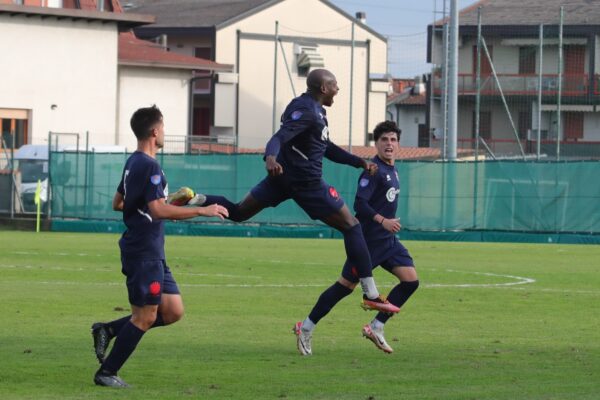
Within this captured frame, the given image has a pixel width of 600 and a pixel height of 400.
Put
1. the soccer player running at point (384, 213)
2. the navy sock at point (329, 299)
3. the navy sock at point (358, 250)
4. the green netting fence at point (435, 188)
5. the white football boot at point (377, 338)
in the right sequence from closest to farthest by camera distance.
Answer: the navy sock at point (358, 250) → the white football boot at point (377, 338) → the navy sock at point (329, 299) → the soccer player running at point (384, 213) → the green netting fence at point (435, 188)

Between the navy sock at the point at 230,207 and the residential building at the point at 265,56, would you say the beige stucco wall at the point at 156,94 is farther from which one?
the navy sock at the point at 230,207

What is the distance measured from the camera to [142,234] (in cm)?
985

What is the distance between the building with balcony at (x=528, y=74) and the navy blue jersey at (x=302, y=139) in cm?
5057

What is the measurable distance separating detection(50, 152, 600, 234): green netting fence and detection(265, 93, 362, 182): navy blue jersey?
2348 centimetres

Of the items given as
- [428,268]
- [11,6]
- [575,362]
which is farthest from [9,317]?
[11,6]

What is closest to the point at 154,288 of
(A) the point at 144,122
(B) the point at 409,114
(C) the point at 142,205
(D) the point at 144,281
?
(D) the point at 144,281

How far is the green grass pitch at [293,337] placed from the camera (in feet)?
33.3

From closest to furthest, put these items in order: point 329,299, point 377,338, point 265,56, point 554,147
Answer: point 377,338
point 329,299
point 554,147
point 265,56

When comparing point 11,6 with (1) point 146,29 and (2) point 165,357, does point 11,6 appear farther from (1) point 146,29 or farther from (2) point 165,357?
(2) point 165,357

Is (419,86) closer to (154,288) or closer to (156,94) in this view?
(156,94)

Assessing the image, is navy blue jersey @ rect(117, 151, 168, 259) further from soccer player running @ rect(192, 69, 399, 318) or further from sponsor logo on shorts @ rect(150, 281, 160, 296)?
soccer player running @ rect(192, 69, 399, 318)

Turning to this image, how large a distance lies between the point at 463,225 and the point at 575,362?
24.5 m

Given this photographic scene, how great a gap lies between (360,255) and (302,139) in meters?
1.11

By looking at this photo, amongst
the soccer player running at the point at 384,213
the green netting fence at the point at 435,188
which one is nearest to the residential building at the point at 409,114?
the green netting fence at the point at 435,188
